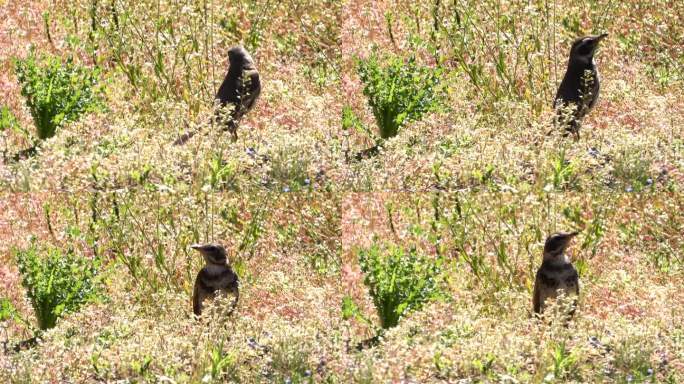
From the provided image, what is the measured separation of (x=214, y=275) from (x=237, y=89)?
277 cm

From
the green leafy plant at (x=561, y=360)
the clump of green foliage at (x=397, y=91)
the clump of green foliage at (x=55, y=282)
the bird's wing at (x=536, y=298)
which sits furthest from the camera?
the clump of green foliage at (x=397, y=91)

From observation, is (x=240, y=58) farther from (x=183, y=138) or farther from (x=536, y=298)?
(x=536, y=298)

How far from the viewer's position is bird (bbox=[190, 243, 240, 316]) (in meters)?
12.8

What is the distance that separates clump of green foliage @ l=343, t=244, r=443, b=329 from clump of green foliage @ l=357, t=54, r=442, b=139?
2.27 m

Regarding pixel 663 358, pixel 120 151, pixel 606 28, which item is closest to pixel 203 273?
pixel 120 151

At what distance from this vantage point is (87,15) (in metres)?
17.2

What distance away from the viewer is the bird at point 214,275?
12758 mm

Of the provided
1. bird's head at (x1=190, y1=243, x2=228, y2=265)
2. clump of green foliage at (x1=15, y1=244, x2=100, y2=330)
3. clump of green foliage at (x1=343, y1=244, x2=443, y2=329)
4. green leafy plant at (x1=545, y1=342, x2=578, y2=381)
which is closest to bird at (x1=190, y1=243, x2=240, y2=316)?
bird's head at (x1=190, y1=243, x2=228, y2=265)

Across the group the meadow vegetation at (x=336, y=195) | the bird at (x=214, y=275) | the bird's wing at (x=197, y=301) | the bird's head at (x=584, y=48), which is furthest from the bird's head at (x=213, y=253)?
the bird's head at (x=584, y=48)

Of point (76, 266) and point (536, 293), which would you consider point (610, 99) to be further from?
point (76, 266)

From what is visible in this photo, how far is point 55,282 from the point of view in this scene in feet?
43.8

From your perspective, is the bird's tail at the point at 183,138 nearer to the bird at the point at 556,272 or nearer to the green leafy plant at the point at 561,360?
the bird at the point at 556,272

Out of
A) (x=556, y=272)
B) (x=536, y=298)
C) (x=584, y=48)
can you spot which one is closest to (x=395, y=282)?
(x=536, y=298)

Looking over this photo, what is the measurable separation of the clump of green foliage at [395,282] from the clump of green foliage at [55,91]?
3654mm
